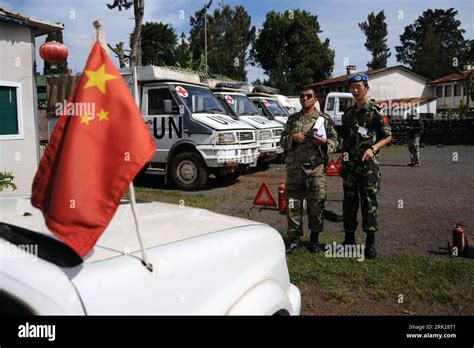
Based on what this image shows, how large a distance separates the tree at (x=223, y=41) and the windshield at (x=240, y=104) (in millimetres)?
32002

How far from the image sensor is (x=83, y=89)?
61.5 inches

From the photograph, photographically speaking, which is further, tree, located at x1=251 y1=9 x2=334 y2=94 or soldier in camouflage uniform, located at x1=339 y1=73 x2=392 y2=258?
tree, located at x1=251 y1=9 x2=334 y2=94

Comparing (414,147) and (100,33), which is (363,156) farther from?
(414,147)

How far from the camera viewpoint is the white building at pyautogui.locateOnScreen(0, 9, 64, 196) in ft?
24.6

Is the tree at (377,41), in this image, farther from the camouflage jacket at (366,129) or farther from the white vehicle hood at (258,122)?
the camouflage jacket at (366,129)

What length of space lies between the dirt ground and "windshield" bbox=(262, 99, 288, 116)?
92.8 inches

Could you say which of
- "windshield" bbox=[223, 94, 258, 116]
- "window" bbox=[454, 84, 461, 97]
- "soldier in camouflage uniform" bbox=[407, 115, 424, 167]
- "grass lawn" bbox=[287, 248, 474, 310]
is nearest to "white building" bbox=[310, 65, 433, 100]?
"window" bbox=[454, 84, 461, 97]

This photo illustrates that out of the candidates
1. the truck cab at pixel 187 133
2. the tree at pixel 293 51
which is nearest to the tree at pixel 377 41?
the tree at pixel 293 51

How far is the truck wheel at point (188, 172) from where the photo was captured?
9000 millimetres

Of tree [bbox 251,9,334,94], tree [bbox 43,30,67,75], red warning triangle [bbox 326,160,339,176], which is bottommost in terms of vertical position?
red warning triangle [bbox 326,160,339,176]

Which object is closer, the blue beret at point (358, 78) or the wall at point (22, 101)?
the blue beret at point (358, 78)

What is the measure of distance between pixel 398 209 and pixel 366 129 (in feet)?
9.70

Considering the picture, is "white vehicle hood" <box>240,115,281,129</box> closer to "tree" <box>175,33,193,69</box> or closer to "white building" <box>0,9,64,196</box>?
"white building" <box>0,9,64,196</box>

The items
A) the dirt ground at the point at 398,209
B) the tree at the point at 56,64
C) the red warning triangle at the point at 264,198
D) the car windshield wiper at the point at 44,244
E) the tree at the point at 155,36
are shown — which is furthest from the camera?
the tree at the point at 155,36
